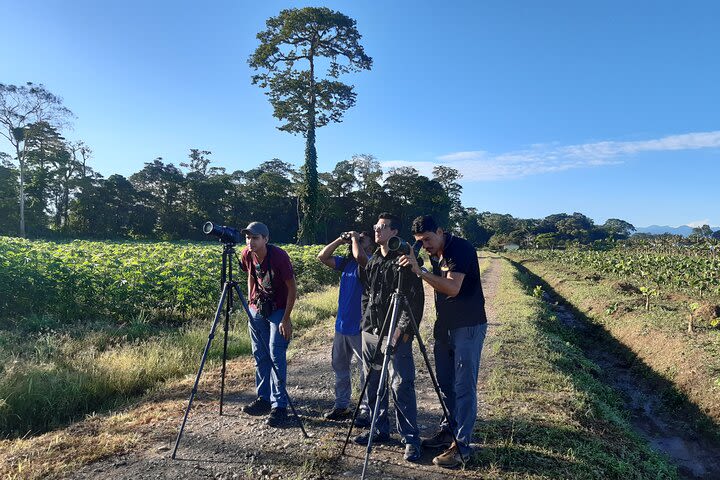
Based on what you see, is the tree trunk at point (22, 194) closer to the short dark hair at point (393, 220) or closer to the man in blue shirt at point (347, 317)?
the man in blue shirt at point (347, 317)

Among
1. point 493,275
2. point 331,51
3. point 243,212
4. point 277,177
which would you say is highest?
point 331,51

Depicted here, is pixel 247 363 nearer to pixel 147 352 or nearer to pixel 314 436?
pixel 147 352

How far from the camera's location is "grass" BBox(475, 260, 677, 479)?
3.53 m

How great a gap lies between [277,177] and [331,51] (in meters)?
19.7

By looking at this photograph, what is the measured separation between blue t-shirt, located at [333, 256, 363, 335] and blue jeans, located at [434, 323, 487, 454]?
882 millimetres

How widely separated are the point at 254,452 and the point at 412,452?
136 cm

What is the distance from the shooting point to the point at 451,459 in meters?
3.35

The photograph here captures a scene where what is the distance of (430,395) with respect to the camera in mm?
5051

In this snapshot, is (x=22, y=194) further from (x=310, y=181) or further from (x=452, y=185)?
(x=452, y=185)

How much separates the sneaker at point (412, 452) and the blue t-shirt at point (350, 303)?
1.10 metres

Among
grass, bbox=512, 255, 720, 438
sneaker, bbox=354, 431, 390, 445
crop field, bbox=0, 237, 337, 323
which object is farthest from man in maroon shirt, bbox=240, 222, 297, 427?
grass, bbox=512, 255, 720, 438

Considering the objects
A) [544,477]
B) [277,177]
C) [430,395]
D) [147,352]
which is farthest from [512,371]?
[277,177]

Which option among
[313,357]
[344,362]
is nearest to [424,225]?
[344,362]

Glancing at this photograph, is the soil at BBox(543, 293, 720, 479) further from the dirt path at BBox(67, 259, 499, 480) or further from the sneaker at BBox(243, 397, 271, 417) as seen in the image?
the sneaker at BBox(243, 397, 271, 417)
